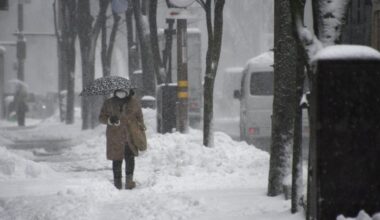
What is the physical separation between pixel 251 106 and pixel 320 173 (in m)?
12.6

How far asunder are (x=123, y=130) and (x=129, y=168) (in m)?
0.56

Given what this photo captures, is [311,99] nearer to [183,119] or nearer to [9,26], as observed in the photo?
[183,119]

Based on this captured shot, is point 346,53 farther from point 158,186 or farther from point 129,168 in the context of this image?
point 129,168

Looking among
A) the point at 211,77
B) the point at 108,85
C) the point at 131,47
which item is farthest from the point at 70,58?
the point at 108,85

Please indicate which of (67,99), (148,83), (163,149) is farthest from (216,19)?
(67,99)

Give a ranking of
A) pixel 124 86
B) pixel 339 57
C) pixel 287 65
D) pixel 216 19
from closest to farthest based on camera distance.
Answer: pixel 339 57, pixel 287 65, pixel 124 86, pixel 216 19

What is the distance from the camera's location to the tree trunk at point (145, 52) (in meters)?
20.4

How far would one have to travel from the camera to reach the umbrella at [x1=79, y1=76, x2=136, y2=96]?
1170 centimetres

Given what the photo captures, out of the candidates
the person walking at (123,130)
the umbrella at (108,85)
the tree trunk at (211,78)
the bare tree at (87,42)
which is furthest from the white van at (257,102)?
the bare tree at (87,42)

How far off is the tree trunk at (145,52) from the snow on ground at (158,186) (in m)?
4.12

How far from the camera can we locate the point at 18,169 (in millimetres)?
12594

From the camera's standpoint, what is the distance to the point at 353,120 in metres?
5.82

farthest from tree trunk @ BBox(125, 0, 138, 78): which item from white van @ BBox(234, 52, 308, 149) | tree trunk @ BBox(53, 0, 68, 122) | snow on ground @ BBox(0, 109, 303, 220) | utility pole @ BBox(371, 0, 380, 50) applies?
utility pole @ BBox(371, 0, 380, 50)

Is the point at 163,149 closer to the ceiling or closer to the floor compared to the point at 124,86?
closer to the floor
